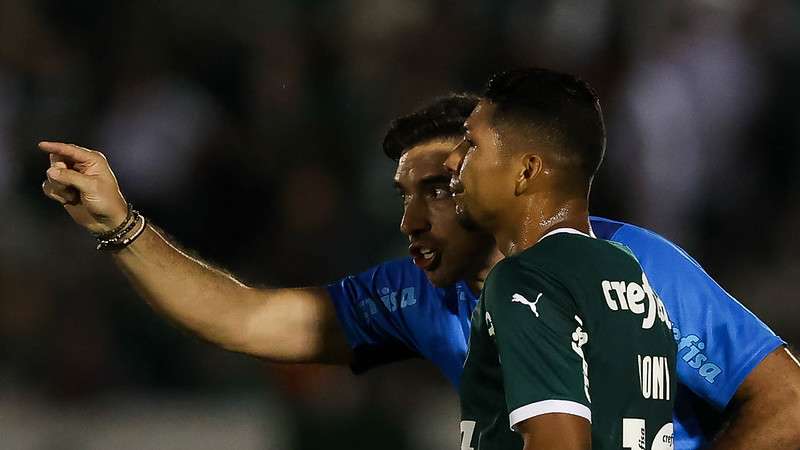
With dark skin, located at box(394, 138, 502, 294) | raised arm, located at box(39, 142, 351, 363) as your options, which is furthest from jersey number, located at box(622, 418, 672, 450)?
raised arm, located at box(39, 142, 351, 363)

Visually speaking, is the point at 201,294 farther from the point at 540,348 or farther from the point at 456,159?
the point at 540,348

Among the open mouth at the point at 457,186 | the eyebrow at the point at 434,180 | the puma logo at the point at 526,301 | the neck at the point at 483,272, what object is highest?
the eyebrow at the point at 434,180

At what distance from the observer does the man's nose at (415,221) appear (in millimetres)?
3791

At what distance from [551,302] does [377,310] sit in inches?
59.7

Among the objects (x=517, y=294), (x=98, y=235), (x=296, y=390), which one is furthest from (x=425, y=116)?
(x=296, y=390)

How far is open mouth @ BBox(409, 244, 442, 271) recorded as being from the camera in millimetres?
3779

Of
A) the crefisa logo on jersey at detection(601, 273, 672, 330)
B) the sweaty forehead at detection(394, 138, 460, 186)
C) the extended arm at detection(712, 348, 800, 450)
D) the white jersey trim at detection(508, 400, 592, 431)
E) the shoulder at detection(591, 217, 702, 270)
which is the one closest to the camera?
the white jersey trim at detection(508, 400, 592, 431)

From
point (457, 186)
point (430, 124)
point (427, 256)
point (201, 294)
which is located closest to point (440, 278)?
point (427, 256)

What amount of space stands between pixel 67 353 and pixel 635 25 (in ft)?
11.9

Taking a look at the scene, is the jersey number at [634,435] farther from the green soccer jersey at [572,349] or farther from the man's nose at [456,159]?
the man's nose at [456,159]

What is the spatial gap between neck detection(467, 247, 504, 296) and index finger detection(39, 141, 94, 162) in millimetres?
1059

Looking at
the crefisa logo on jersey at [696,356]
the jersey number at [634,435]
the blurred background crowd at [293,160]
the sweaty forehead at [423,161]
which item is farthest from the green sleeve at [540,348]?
the blurred background crowd at [293,160]

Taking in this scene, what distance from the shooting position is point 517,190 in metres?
2.88

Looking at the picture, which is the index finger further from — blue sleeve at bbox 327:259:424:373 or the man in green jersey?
the man in green jersey
